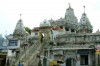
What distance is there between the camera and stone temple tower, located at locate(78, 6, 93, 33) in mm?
53009

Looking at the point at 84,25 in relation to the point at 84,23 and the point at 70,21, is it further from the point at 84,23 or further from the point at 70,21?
the point at 70,21

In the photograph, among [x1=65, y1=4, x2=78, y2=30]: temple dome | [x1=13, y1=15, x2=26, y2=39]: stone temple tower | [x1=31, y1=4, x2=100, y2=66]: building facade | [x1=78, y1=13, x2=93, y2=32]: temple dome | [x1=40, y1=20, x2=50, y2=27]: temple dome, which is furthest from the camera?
[x1=65, y1=4, x2=78, y2=30]: temple dome

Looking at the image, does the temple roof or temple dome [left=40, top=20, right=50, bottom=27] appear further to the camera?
the temple roof

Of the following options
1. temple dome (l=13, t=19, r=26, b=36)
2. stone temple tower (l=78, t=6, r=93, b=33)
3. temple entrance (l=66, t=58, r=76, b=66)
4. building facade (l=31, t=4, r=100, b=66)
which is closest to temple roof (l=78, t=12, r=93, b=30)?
stone temple tower (l=78, t=6, r=93, b=33)

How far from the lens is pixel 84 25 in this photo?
5369 centimetres

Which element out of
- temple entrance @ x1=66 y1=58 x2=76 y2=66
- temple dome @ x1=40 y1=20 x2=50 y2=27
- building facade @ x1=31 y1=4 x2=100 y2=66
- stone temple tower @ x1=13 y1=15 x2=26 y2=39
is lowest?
temple entrance @ x1=66 y1=58 x2=76 y2=66

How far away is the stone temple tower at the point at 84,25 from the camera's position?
174ft

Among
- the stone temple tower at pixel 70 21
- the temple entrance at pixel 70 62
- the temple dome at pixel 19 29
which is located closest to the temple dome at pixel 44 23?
the temple dome at pixel 19 29

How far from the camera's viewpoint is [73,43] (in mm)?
42062

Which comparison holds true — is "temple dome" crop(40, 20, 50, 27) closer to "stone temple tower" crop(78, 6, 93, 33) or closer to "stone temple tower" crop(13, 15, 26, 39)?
"stone temple tower" crop(13, 15, 26, 39)

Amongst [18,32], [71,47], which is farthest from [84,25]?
[71,47]

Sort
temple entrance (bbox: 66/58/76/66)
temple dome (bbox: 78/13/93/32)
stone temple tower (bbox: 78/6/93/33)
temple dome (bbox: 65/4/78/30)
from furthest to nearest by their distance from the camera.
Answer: temple dome (bbox: 65/4/78/30) → temple dome (bbox: 78/13/93/32) → stone temple tower (bbox: 78/6/93/33) → temple entrance (bbox: 66/58/76/66)

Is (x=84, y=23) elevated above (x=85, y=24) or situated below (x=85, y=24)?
above

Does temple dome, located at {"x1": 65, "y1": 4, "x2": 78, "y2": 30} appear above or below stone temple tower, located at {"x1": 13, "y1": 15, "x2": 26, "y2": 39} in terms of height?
above
